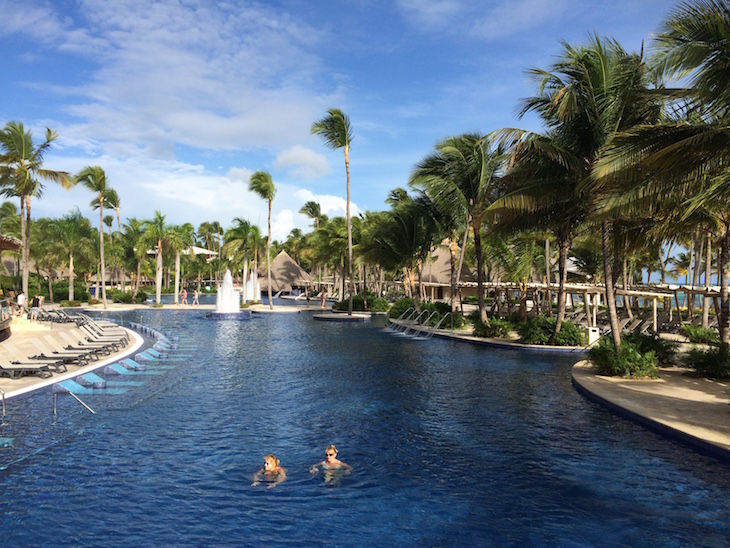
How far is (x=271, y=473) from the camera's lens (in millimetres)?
7145

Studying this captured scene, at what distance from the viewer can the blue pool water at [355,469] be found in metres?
5.67

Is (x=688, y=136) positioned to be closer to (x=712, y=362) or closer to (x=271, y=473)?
(x=712, y=362)

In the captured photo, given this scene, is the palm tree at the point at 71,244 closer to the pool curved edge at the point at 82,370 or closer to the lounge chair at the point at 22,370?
the pool curved edge at the point at 82,370

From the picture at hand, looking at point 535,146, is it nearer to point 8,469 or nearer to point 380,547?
point 380,547

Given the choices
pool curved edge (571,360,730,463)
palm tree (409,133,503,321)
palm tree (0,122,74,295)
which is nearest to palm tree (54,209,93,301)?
palm tree (0,122,74,295)

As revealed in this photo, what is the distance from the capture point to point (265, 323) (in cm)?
3052

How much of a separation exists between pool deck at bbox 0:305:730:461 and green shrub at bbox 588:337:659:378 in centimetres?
26

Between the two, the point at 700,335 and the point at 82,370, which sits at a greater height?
the point at 700,335

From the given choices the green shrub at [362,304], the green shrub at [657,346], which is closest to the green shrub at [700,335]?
the green shrub at [657,346]

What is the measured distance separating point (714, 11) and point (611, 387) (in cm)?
746

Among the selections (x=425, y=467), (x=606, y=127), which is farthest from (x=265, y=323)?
(x=425, y=467)

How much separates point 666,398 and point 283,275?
63.1 m

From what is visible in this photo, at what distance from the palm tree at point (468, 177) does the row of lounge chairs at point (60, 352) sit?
14.0 meters

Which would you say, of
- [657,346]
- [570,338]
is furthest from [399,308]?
[657,346]
